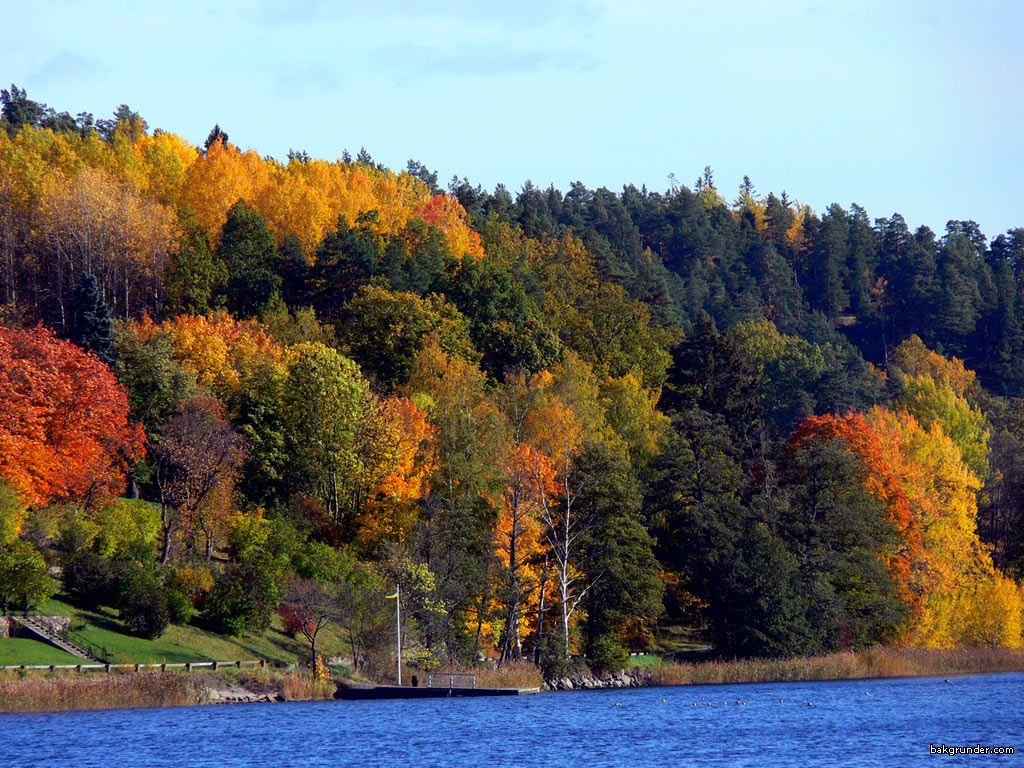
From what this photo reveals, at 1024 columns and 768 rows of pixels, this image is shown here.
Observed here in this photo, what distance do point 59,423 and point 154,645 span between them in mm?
17732

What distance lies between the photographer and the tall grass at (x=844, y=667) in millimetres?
71375

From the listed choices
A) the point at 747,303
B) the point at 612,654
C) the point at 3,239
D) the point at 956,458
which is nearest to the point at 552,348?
the point at 956,458

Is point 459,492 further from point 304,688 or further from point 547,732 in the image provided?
point 547,732

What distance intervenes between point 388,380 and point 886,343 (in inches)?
4176

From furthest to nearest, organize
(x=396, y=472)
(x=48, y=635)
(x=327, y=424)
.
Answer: (x=327, y=424) → (x=396, y=472) → (x=48, y=635)

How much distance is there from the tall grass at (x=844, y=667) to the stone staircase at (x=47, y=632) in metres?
33.7

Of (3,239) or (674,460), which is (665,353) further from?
(3,239)

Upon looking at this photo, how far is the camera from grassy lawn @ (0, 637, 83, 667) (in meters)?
53.5

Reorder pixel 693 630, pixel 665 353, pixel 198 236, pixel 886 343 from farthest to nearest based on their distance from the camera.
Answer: pixel 886 343 → pixel 665 353 → pixel 198 236 → pixel 693 630

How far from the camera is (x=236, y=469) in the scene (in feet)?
261

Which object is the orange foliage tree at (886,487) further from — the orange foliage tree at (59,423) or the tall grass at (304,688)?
the orange foliage tree at (59,423)

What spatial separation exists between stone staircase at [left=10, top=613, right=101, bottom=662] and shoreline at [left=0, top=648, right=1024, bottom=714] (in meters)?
3.40

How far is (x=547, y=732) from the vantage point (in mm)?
47094

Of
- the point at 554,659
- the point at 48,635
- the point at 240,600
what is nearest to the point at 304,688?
the point at 240,600
